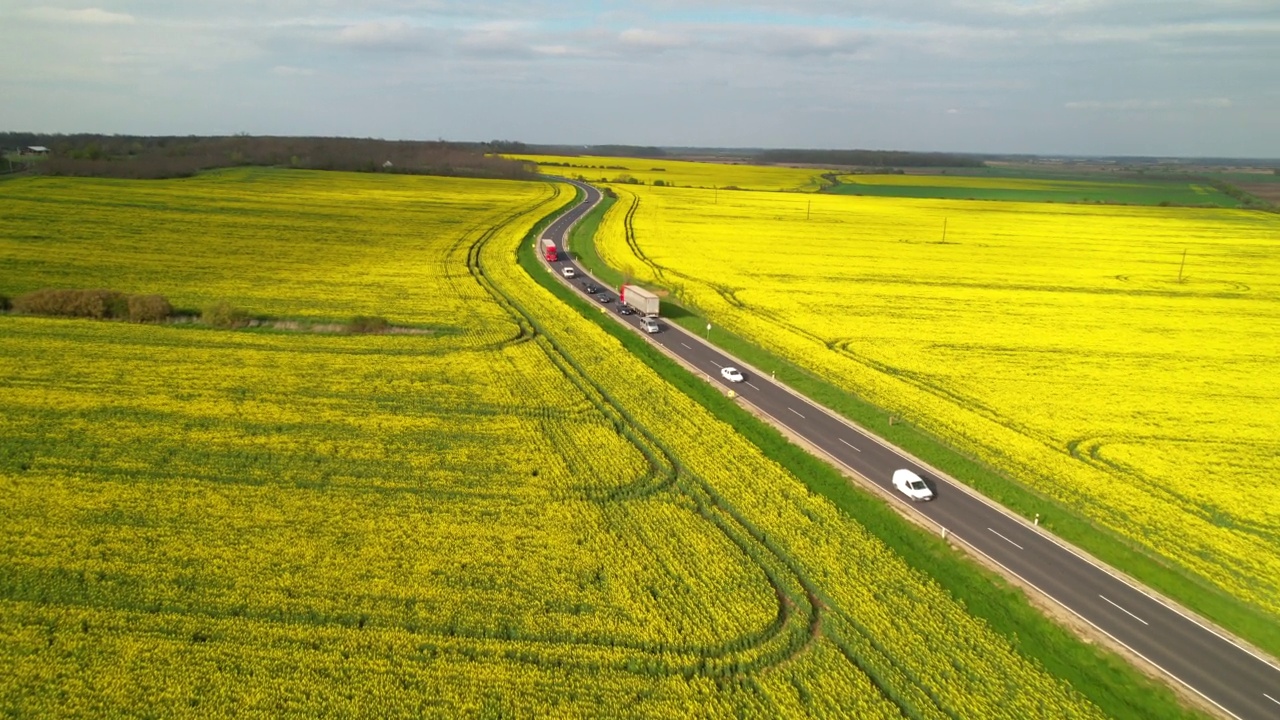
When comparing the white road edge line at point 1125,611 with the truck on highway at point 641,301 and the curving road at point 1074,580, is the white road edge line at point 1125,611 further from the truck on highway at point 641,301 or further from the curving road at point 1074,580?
the truck on highway at point 641,301

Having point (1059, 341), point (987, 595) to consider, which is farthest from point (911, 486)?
point (1059, 341)

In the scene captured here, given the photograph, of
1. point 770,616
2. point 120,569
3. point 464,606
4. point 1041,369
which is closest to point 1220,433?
point 1041,369

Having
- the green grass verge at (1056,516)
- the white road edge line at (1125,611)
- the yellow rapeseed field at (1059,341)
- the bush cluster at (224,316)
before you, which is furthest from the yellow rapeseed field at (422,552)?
the yellow rapeseed field at (1059,341)

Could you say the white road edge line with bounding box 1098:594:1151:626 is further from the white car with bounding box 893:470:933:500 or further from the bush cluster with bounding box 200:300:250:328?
the bush cluster with bounding box 200:300:250:328

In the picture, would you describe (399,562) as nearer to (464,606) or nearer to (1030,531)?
(464,606)

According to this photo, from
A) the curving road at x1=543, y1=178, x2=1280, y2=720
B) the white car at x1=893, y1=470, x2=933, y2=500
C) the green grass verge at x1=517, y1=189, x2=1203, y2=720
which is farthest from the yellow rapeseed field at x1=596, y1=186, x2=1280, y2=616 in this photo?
the green grass verge at x1=517, y1=189, x2=1203, y2=720
